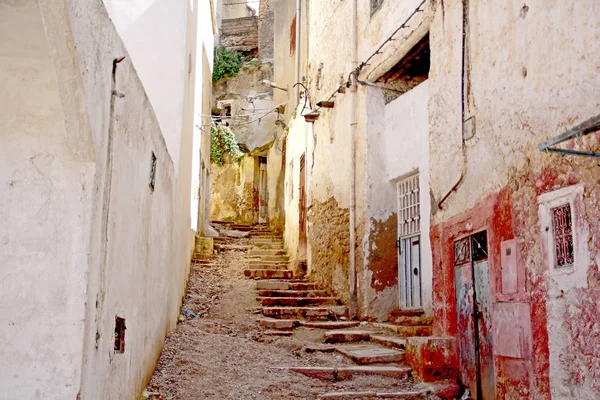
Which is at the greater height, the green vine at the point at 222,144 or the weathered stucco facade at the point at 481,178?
the green vine at the point at 222,144

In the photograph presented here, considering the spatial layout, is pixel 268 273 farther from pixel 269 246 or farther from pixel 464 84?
pixel 464 84

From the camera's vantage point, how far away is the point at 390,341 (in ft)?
26.1

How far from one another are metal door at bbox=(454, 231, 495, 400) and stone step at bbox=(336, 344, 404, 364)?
1.14 metres

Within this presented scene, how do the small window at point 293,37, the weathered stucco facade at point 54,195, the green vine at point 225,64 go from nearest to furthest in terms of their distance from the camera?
the weathered stucco facade at point 54,195, the small window at point 293,37, the green vine at point 225,64

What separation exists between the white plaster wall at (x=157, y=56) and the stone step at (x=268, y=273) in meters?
5.33

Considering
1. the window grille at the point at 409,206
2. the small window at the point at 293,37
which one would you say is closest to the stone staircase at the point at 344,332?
the window grille at the point at 409,206

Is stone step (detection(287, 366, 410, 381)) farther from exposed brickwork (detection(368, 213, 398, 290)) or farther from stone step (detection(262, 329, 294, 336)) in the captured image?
exposed brickwork (detection(368, 213, 398, 290))

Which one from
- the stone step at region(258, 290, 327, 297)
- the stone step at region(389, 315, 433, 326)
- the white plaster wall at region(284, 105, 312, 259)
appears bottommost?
the stone step at region(389, 315, 433, 326)

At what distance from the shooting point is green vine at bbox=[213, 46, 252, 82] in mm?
27109

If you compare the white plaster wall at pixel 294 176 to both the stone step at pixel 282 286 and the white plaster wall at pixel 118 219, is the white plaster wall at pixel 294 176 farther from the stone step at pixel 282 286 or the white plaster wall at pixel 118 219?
the white plaster wall at pixel 118 219

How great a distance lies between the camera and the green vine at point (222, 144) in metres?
22.9

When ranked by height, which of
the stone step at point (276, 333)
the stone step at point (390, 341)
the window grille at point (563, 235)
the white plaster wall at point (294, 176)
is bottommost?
the stone step at point (390, 341)

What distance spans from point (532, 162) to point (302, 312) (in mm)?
5975

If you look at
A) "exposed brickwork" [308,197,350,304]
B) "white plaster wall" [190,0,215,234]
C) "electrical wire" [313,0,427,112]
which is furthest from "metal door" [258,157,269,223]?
"electrical wire" [313,0,427,112]
